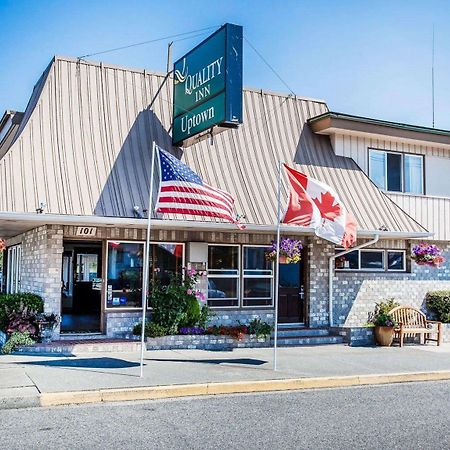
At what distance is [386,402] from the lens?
378 inches

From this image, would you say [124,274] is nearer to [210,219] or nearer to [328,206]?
[210,219]

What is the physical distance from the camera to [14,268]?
18.7m

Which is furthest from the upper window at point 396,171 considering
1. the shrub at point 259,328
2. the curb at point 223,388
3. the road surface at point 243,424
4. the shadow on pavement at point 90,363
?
the shadow on pavement at point 90,363

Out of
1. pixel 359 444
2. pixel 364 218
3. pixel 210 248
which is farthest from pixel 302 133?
pixel 359 444

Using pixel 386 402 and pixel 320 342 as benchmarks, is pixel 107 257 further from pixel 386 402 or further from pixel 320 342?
pixel 386 402

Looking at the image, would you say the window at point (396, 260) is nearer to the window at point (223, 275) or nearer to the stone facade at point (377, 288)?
the stone facade at point (377, 288)

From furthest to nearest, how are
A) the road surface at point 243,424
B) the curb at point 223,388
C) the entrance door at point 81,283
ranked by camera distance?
the entrance door at point 81,283
the curb at point 223,388
the road surface at point 243,424

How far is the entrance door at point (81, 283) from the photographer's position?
16.6m

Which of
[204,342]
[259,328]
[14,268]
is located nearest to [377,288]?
[259,328]

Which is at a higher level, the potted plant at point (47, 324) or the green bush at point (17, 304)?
the green bush at point (17, 304)

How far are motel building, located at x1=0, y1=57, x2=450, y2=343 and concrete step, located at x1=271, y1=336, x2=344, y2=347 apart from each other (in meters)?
0.32

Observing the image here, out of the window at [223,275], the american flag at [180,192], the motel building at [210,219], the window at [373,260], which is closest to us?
the american flag at [180,192]

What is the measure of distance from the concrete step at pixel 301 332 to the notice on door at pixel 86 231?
540 centimetres

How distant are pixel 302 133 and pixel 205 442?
11548mm
